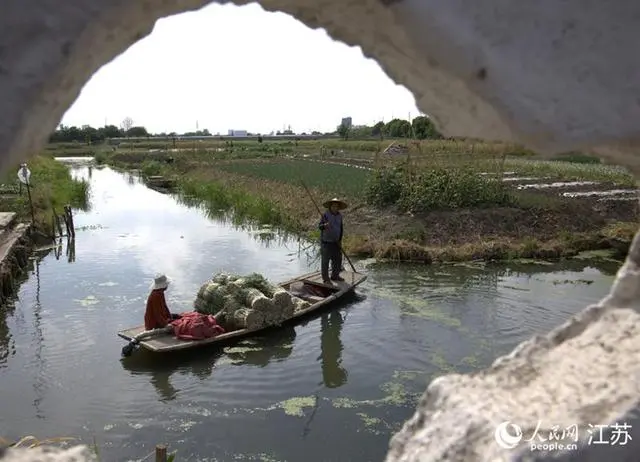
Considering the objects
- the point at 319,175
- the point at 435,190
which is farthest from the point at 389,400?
the point at 319,175

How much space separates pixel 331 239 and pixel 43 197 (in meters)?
11.7

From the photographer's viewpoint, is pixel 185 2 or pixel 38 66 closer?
pixel 38 66

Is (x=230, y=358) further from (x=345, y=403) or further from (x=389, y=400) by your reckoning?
(x=389, y=400)

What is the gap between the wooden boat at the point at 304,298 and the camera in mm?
7496

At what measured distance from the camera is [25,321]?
963 cm

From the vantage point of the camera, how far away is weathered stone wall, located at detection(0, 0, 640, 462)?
1175 mm

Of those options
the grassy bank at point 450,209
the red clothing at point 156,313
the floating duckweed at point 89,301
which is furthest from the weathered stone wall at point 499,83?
the grassy bank at point 450,209

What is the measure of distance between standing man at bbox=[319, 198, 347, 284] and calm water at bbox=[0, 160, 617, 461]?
73 centimetres

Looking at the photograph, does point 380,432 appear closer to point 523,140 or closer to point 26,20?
point 523,140

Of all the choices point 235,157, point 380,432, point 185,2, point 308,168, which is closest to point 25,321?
point 380,432

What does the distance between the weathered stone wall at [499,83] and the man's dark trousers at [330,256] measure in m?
8.85

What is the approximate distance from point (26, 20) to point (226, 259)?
41.1 ft

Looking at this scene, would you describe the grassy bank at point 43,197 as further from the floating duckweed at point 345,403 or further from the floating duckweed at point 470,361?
the floating duckweed at point 470,361

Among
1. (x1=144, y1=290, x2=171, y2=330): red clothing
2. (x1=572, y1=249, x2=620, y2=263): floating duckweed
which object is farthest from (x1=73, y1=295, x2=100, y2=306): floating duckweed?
(x1=572, y1=249, x2=620, y2=263): floating duckweed
